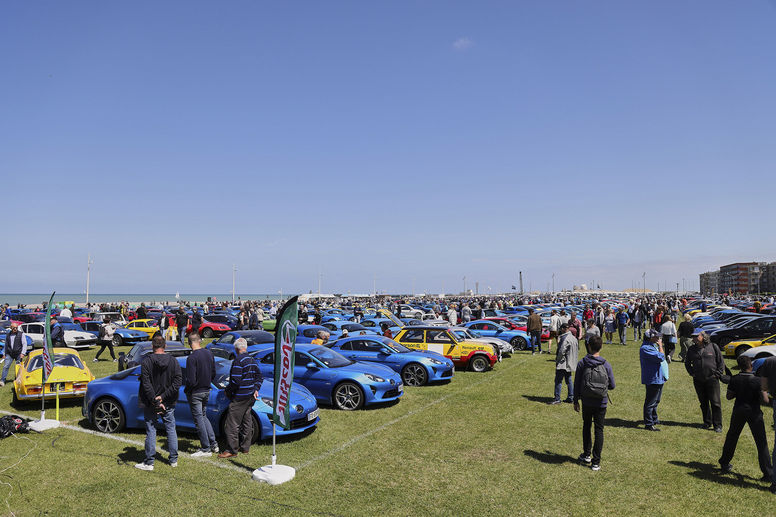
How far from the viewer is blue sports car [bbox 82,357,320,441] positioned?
8.14m

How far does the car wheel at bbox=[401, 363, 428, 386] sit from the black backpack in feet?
22.5

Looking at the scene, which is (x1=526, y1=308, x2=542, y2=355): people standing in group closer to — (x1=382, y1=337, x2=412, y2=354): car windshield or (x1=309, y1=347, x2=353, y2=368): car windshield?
(x1=382, y1=337, x2=412, y2=354): car windshield

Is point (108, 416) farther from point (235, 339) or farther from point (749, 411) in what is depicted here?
point (749, 411)

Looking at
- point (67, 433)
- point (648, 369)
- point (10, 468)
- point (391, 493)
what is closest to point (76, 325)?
point (67, 433)

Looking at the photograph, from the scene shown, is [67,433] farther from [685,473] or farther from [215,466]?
[685,473]

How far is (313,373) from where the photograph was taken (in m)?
11.0

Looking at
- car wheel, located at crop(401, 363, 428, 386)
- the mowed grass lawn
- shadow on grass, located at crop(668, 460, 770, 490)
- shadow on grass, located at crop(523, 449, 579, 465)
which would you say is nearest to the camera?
the mowed grass lawn

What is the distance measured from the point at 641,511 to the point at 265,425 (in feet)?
18.1

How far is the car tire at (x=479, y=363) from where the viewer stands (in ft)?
52.3

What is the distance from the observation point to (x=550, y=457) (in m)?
7.52

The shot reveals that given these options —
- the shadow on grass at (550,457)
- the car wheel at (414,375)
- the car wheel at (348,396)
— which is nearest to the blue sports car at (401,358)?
the car wheel at (414,375)

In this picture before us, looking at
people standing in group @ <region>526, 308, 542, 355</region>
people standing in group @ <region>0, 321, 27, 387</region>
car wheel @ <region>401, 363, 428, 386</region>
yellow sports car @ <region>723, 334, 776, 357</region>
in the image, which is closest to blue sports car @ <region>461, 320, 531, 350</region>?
people standing in group @ <region>526, 308, 542, 355</region>

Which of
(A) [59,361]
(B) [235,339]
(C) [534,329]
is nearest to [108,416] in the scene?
(A) [59,361]

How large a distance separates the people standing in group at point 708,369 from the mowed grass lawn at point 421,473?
0.46m
